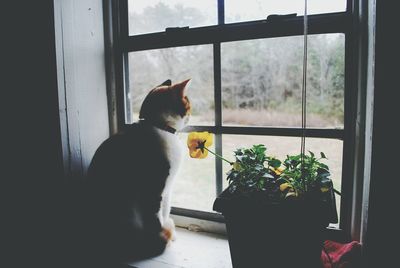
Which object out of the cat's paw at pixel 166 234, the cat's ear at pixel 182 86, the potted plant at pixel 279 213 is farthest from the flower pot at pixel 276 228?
the cat's ear at pixel 182 86

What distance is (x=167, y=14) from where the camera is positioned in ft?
4.04

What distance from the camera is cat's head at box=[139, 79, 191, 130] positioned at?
1.10 meters

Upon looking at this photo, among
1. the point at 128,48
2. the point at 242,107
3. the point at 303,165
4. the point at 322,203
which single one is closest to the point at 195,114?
the point at 242,107

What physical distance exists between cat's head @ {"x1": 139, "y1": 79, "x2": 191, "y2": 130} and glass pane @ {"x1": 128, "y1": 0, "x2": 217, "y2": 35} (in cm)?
29

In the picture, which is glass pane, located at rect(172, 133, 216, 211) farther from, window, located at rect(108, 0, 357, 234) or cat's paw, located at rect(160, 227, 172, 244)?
cat's paw, located at rect(160, 227, 172, 244)

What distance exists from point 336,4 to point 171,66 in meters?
0.69

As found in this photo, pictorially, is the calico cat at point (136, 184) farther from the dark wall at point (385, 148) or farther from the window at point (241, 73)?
the dark wall at point (385, 148)

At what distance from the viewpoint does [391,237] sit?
0.73m

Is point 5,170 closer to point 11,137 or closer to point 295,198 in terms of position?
point 11,137

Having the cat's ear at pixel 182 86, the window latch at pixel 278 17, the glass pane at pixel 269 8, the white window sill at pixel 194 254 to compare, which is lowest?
the white window sill at pixel 194 254

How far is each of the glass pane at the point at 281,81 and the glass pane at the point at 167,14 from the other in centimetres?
16

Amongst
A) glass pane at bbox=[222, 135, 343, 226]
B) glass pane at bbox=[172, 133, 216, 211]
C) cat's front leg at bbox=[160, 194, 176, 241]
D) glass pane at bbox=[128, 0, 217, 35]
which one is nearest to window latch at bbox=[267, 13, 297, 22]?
glass pane at bbox=[128, 0, 217, 35]

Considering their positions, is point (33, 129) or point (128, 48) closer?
point (33, 129)

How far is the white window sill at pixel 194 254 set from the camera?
1.03 m
